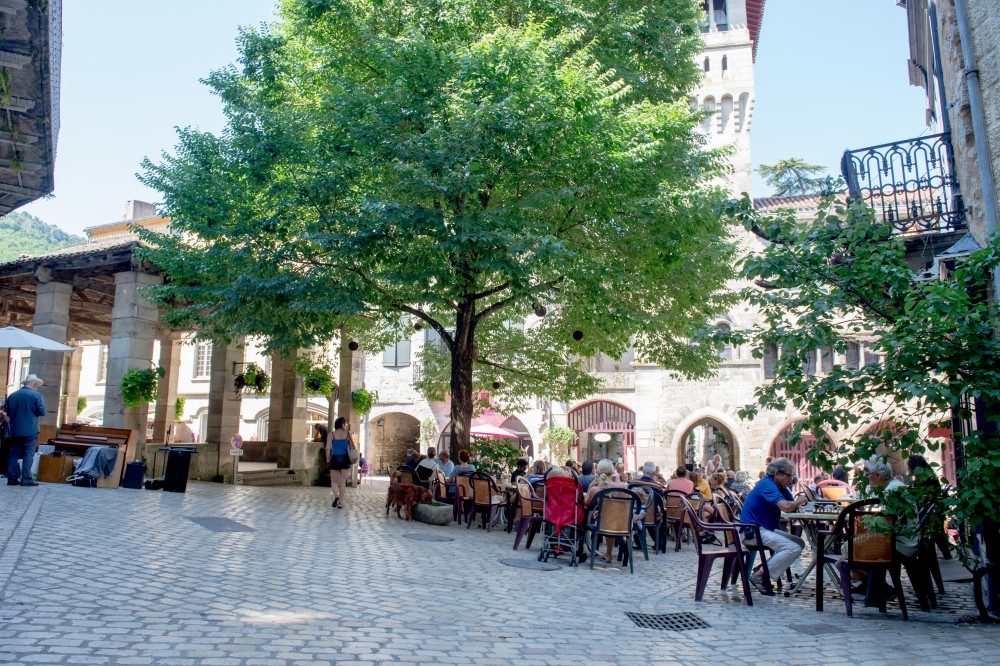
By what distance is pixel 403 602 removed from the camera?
6105 millimetres

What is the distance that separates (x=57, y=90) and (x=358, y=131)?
4329 mm

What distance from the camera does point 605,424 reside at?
109 ft

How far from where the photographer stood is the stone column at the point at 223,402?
19.5 metres

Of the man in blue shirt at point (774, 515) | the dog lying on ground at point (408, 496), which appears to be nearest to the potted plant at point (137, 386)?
the dog lying on ground at point (408, 496)

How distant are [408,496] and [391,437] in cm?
2630

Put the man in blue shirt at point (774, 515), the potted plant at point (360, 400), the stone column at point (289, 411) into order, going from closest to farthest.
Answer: the man in blue shirt at point (774, 515) < the potted plant at point (360, 400) < the stone column at point (289, 411)

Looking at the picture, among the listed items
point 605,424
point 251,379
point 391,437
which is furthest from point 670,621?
point 391,437

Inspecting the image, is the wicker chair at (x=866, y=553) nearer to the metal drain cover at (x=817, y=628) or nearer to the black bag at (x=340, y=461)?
the metal drain cover at (x=817, y=628)

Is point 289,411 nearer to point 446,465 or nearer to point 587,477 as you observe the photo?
point 446,465

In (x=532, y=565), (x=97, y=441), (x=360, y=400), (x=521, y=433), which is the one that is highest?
(x=360, y=400)

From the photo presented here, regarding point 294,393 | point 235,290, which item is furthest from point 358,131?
point 294,393

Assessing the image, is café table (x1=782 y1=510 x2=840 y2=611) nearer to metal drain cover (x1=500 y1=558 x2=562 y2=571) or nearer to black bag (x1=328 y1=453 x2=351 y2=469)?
metal drain cover (x1=500 y1=558 x2=562 y2=571)

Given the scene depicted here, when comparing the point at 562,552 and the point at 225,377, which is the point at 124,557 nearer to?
the point at 562,552

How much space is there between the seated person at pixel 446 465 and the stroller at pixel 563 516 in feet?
14.0
